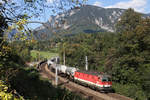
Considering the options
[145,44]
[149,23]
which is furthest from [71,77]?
[149,23]

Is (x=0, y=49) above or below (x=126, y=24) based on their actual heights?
below

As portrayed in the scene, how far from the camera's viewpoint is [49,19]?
5.68 m

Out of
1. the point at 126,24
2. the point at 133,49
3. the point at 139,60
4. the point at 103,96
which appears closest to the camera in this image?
the point at 103,96

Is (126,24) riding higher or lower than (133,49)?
higher

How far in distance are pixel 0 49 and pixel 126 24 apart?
142 ft

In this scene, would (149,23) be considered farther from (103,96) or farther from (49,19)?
(49,19)

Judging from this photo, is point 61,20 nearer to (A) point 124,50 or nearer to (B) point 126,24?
(A) point 124,50

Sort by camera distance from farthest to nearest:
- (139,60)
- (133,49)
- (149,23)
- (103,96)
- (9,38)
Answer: (149,23)
(133,49)
(139,60)
(103,96)
(9,38)

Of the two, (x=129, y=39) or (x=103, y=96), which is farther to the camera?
(x=129, y=39)

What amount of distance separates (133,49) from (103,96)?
16.4 meters

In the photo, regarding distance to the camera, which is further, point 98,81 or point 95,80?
point 95,80

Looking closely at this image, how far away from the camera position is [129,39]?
32.7m

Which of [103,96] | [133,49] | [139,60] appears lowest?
[103,96]

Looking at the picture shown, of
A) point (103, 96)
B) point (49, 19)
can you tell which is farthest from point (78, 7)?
point (103, 96)
